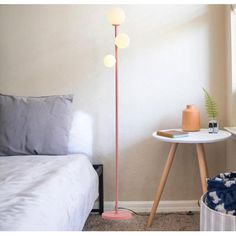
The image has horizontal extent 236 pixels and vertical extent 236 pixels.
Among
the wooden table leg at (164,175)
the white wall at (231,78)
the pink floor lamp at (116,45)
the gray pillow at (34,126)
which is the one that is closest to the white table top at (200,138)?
the wooden table leg at (164,175)

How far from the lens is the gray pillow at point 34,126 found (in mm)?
2250

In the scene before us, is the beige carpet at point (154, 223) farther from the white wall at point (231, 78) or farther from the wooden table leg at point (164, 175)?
the white wall at point (231, 78)

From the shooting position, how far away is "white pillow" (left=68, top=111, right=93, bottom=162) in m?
2.55

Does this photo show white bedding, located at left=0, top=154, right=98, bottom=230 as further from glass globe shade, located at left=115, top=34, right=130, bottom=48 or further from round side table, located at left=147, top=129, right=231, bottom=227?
glass globe shade, located at left=115, top=34, right=130, bottom=48

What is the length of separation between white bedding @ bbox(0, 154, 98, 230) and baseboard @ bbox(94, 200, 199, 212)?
42cm

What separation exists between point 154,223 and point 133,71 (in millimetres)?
1178

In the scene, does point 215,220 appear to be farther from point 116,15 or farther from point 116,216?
point 116,15

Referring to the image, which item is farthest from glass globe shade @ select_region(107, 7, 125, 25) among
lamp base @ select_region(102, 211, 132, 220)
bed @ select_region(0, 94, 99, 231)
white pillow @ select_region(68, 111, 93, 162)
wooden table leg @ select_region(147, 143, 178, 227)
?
lamp base @ select_region(102, 211, 132, 220)

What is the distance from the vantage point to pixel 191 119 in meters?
2.27

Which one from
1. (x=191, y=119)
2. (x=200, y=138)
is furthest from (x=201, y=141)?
(x=191, y=119)

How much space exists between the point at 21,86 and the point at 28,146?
592 millimetres
